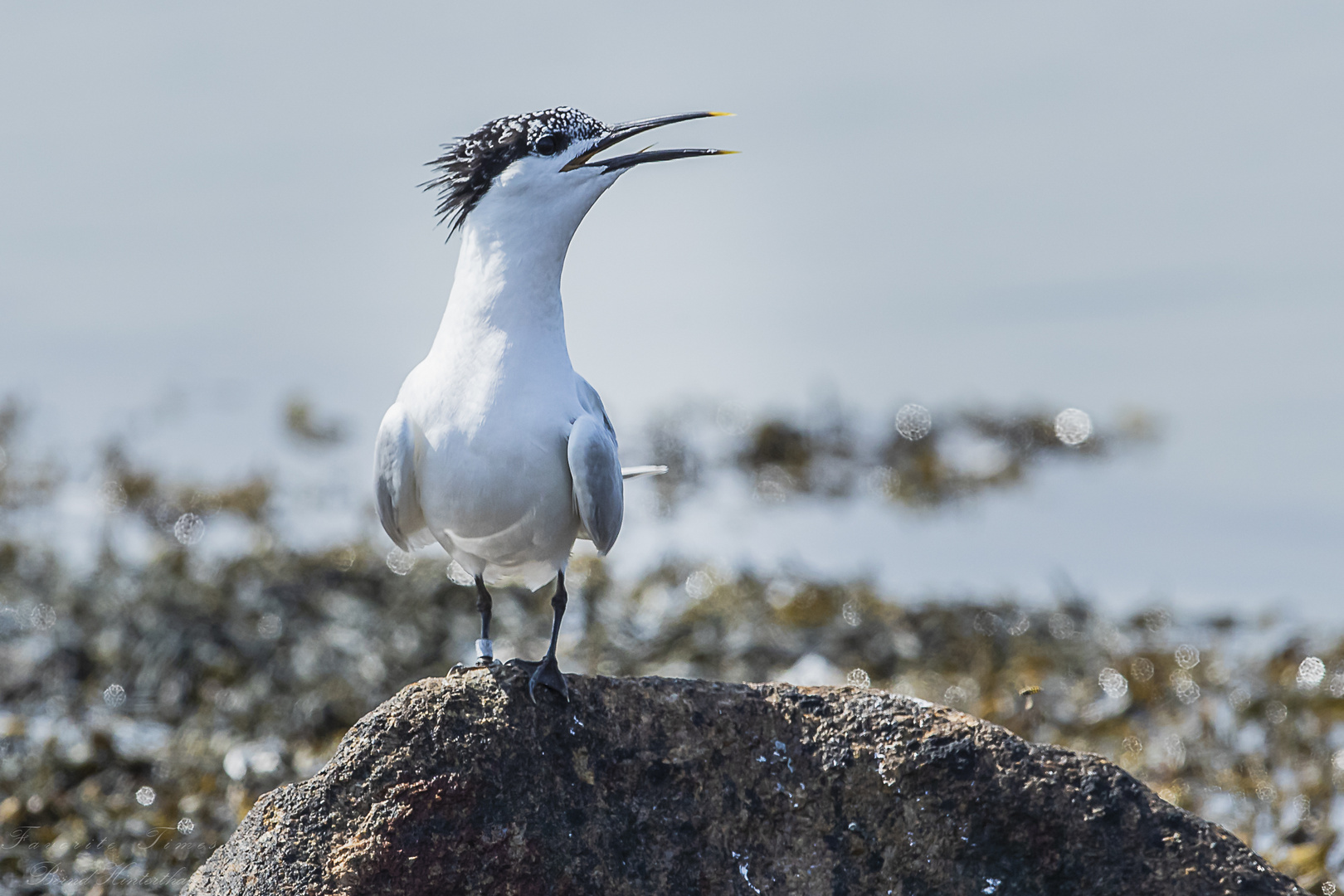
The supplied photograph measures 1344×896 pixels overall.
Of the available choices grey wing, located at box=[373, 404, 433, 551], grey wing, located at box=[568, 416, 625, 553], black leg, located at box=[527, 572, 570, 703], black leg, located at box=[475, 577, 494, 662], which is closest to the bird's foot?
black leg, located at box=[527, 572, 570, 703]

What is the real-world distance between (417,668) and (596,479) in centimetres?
414

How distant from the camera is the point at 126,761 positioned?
637cm

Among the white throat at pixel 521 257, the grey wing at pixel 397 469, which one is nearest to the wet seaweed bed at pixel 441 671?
the grey wing at pixel 397 469

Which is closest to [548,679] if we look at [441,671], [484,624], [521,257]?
[484,624]

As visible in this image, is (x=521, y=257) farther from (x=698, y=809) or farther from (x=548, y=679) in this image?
(x=698, y=809)

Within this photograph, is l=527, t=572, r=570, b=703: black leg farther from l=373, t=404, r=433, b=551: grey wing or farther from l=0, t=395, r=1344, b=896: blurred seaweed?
l=0, t=395, r=1344, b=896: blurred seaweed

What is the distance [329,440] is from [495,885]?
832 cm

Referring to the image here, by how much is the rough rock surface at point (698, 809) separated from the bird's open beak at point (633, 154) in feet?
5.40

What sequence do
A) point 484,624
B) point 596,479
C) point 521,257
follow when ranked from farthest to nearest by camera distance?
point 484,624
point 521,257
point 596,479

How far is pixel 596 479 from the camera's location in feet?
12.7

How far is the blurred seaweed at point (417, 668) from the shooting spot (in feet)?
19.8

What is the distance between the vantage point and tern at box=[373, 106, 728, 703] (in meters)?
3.88

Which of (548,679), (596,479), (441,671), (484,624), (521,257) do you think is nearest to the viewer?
(548,679)

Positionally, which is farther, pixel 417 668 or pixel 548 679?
pixel 417 668
